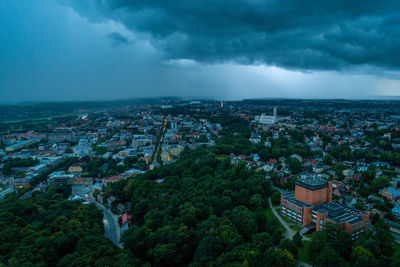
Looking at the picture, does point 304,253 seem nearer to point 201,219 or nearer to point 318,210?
point 318,210

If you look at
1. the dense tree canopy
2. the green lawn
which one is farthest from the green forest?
the green lawn

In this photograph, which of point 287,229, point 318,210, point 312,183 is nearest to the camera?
point 318,210

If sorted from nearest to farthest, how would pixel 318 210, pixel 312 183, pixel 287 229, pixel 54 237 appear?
pixel 54 237 < pixel 318 210 < pixel 287 229 < pixel 312 183

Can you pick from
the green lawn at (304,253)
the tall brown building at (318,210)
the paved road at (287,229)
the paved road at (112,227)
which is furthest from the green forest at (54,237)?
the tall brown building at (318,210)

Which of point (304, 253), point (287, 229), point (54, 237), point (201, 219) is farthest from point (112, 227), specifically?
point (304, 253)

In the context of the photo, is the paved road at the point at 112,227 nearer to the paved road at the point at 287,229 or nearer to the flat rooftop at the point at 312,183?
the paved road at the point at 287,229

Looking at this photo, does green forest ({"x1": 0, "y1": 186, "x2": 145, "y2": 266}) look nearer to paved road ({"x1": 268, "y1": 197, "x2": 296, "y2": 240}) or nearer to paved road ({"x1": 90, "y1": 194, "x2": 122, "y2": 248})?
paved road ({"x1": 90, "y1": 194, "x2": 122, "y2": 248})
